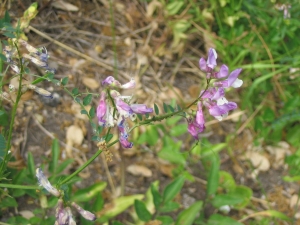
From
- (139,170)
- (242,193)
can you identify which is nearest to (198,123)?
(139,170)

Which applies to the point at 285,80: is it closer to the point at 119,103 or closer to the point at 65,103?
the point at 65,103

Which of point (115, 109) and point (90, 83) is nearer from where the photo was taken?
point (115, 109)

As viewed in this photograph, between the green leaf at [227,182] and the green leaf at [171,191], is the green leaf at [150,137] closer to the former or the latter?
the green leaf at [171,191]

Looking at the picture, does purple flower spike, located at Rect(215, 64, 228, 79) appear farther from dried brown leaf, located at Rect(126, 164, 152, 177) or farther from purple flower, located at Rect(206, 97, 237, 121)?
dried brown leaf, located at Rect(126, 164, 152, 177)

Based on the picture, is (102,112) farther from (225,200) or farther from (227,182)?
(227,182)

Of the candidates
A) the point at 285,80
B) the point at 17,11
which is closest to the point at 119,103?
the point at 17,11

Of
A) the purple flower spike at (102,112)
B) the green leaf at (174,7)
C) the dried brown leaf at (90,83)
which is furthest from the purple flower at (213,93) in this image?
the green leaf at (174,7)
